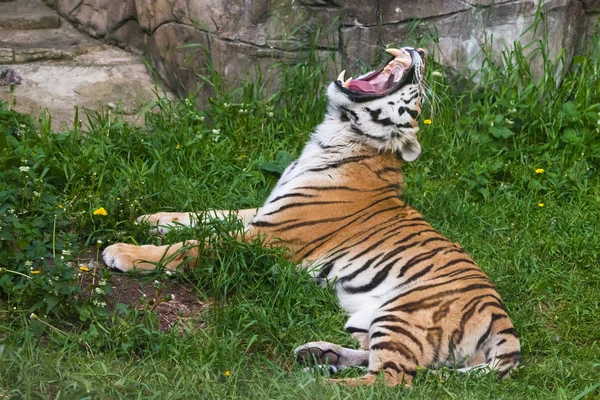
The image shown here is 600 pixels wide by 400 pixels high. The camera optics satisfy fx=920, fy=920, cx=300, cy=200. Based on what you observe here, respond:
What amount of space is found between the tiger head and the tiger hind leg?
4.47ft

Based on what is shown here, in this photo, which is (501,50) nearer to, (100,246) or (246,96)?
(246,96)

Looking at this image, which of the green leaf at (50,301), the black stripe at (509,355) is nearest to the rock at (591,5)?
the black stripe at (509,355)

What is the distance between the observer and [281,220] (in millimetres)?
5078

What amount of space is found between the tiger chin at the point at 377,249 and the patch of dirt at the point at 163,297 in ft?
0.34

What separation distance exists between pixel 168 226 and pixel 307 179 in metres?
0.84

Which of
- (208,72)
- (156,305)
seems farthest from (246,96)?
(156,305)

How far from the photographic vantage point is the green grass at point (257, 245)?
4.10 m

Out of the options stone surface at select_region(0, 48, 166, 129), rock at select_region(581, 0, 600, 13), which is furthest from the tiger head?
rock at select_region(581, 0, 600, 13)

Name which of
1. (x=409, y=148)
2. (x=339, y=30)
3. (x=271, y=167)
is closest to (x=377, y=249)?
(x=409, y=148)

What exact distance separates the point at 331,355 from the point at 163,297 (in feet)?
2.94

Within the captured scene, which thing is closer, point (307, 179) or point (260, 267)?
point (260, 267)

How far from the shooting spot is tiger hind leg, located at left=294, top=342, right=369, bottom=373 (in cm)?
444

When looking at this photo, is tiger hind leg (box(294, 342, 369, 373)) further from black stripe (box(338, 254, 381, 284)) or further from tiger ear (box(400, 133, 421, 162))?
tiger ear (box(400, 133, 421, 162))

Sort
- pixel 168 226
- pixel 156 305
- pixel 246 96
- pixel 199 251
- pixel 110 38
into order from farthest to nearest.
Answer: pixel 110 38
pixel 246 96
pixel 168 226
pixel 199 251
pixel 156 305
